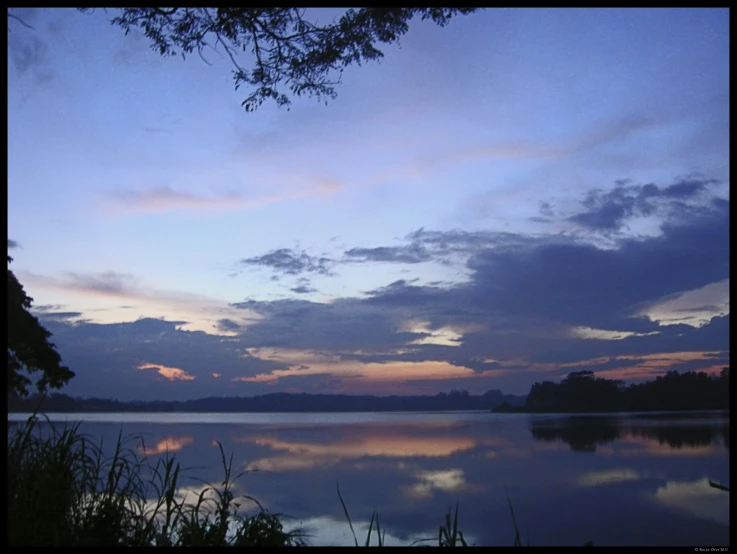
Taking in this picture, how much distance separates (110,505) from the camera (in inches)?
162

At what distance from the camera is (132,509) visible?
418 cm

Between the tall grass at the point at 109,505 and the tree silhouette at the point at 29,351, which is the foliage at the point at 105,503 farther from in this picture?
the tree silhouette at the point at 29,351

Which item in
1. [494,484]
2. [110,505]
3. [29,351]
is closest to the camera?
[110,505]

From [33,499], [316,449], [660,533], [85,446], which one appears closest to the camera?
[33,499]

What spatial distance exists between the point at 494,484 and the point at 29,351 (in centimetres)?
1174

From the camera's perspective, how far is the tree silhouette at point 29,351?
8.98m

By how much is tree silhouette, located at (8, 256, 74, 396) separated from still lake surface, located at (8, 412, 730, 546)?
1450 millimetres

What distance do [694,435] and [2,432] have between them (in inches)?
1124

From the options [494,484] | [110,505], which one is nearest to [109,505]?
[110,505]

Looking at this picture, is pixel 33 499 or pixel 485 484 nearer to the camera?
pixel 33 499

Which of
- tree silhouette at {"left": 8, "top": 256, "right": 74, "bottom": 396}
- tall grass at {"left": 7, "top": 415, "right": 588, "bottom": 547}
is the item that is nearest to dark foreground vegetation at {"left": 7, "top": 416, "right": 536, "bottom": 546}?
tall grass at {"left": 7, "top": 415, "right": 588, "bottom": 547}

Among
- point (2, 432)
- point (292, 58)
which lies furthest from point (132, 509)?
point (292, 58)

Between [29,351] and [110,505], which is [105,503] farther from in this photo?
[29,351]
